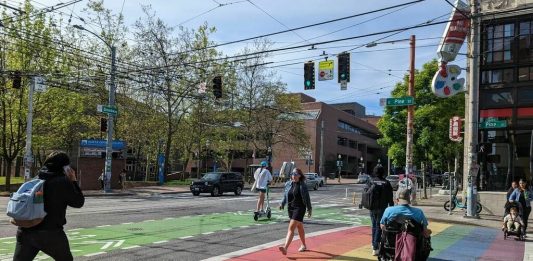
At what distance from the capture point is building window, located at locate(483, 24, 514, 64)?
2206 cm

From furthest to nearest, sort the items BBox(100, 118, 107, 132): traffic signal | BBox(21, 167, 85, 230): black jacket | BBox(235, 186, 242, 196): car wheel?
1. BBox(235, 186, 242, 196): car wheel
2. BBox(100, 118, 107, 132): traffic signal
3. BBox(21, 167, 85, 230): black jacket

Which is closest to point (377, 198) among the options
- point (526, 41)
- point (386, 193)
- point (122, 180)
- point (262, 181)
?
point (386, 193)

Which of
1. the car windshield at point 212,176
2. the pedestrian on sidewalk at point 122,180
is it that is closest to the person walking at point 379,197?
the car windshield at point 212,176

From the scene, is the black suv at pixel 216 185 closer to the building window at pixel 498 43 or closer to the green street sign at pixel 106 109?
the green street sign at pixel 106 109

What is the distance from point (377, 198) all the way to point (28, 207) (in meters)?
6.46

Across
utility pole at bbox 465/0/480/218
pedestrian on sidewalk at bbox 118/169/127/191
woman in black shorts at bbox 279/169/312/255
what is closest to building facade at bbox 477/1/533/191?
utility pole at bbox 465/0/480/218

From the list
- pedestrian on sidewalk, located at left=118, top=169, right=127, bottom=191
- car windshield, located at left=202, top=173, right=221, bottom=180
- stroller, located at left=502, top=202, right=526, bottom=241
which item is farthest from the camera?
pedestrian on sidewalk, located at left=118, top=169, right=127, bottom=191

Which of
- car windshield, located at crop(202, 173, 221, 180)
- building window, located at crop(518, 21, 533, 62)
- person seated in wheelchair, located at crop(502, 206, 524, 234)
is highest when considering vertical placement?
building window, located at crop(518, 21, 533, 62)

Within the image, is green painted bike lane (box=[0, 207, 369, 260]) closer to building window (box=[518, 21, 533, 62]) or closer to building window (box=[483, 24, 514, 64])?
building window (box=[483, 24, 514, 64])

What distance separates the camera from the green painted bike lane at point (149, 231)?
1027 centimetres

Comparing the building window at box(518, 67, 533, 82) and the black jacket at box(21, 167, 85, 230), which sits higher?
the building window at box(518, 67, 533, 82)

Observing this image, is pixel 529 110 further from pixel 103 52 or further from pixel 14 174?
pixel 14 174

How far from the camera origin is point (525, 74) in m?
21.8

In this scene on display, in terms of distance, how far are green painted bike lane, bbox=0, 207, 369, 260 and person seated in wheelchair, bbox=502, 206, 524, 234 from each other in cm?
445
